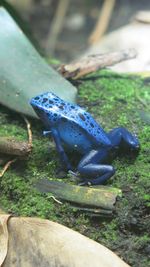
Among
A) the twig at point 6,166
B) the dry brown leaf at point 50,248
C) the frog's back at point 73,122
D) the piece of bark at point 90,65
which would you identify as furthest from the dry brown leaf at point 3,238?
the piece of bark at point 90,65

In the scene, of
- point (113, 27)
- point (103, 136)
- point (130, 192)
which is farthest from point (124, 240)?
point (113, 27)

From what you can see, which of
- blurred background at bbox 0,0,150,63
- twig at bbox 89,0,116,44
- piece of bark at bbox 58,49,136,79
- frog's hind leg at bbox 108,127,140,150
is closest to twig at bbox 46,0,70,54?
blurred background at bbox 0,0,150,63

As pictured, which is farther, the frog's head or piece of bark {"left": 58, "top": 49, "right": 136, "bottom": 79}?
piece of bark {"left": 58, "top": 49, "right": 136, "bottom": 79}

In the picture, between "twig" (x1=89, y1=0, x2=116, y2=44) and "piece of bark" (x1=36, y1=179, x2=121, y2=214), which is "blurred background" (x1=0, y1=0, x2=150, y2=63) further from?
"piece of bark" (x1=36, y1=179, x2=121, y2=214)

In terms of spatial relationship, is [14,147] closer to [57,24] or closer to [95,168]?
[95,168]

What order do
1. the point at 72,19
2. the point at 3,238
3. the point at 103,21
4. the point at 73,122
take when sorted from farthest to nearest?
the point at 72,19
the point at 103,21
the point at 73,122
the point at 3,238

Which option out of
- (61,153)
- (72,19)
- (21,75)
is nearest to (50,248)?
(61,153)
